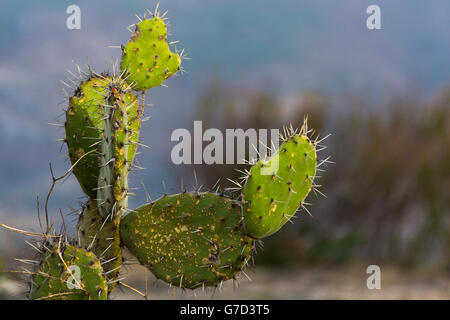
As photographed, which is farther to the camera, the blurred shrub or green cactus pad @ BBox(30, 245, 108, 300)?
the blurred shrub

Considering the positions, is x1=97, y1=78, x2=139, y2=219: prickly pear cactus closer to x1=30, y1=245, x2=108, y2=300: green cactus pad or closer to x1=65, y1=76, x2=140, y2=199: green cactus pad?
x1=65, y1=76, x2=140, y2=199: green cactus pad

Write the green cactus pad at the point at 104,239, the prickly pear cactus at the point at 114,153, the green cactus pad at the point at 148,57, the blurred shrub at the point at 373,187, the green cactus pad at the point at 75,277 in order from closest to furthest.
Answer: the green cactus pad at the point at 75,277, the prickly pear cactus at the point at 114,153, the green cactus pad at the point at 104,239, the green cactus pad at the point at 148,57, the blurred shrub at the point at 373,187

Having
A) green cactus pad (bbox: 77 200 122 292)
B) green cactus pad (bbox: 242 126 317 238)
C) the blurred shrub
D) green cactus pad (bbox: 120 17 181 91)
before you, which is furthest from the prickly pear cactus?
the blurred shrub

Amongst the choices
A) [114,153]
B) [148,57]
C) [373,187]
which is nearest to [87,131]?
[114,153]

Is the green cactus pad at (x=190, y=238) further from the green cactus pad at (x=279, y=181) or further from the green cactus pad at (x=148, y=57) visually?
the green cactus pad at (x=148, y=57)

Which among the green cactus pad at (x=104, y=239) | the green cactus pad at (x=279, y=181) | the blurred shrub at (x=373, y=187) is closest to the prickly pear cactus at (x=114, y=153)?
the green cactus pad at (x=104, y=239)

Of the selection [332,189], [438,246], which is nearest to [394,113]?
[332,189]
